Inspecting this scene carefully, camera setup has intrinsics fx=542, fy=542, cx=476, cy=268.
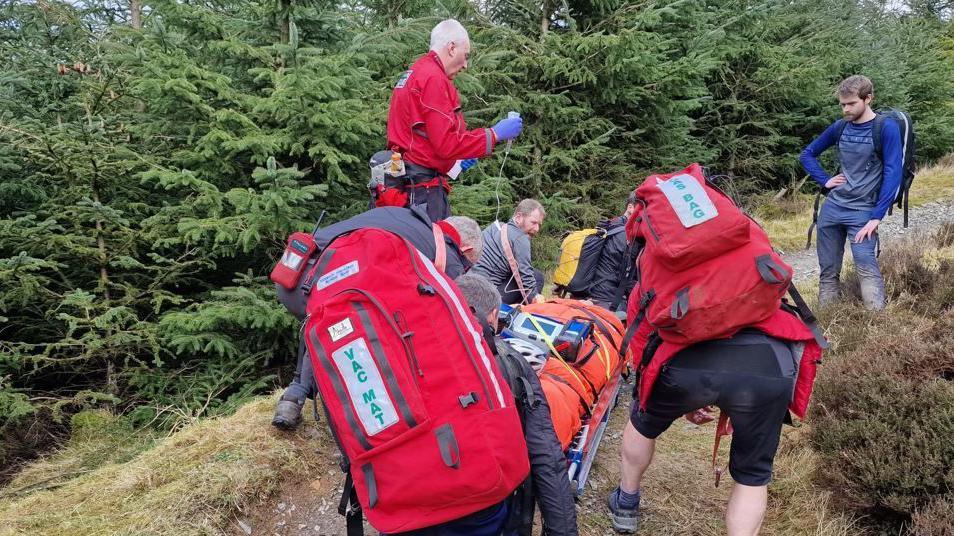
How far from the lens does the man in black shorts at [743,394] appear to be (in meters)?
2.24

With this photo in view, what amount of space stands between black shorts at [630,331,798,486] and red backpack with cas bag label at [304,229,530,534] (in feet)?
3.14

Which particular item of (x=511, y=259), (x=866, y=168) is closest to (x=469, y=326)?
(x=511, y=259)

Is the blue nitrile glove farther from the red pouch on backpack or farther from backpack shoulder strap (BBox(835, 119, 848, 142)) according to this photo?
backpack shoulder strap (BBox(835, 119, 848, 142))

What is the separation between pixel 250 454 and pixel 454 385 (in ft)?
6.87

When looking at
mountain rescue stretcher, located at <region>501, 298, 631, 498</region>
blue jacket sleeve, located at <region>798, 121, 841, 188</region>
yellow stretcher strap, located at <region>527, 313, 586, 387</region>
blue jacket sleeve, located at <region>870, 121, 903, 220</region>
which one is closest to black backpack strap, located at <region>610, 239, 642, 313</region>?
mountain rescue stretcher, located at <region>501, 298, 631, 498</region>

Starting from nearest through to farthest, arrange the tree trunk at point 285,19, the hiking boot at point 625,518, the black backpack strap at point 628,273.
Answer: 1. the hiking boot at point 625,518
2. the black backpack strap at point 628,273
3. the tree trunk at point 285,19

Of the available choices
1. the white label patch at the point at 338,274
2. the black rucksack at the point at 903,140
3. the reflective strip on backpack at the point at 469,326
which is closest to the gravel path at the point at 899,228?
the black rucksack at the point at 903,140

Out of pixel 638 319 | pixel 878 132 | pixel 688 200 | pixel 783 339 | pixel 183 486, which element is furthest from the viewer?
pixel 878 132

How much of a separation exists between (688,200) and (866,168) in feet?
12.7

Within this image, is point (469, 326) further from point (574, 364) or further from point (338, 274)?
point (574, 364)

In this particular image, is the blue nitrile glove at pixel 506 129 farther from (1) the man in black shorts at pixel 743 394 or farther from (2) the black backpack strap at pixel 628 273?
(1) the man in black shorts at pixel 743 394

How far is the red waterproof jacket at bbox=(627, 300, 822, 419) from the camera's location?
89.3 inches

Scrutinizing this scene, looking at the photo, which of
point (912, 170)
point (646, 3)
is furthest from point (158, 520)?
point (646, 3)

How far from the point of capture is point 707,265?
2137mm
